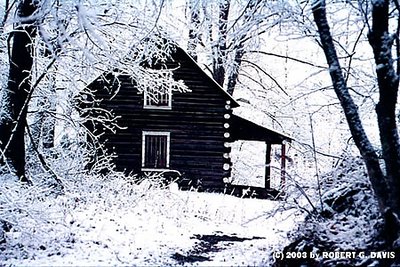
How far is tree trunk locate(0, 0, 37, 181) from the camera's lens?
9461 millimetres

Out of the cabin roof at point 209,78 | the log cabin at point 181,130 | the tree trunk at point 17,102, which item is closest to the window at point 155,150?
the log cabin at point 181,130

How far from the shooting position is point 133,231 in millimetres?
10336

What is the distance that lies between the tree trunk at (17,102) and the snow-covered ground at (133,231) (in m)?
1.14

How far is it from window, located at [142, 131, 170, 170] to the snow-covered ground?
417cm

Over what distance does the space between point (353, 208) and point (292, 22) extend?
2686mm

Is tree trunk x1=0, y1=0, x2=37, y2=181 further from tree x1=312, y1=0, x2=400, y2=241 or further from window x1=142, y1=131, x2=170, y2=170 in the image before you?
window x1=142, y1=131, x2=170, y2=170

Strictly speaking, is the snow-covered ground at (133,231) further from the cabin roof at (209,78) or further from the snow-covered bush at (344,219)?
the cabin roof at (209,78)

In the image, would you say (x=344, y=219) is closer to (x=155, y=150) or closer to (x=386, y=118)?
(x=386, y=118)

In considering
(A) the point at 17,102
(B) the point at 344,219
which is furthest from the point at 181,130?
(B) the point at 344,219

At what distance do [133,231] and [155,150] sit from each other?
9504 mm

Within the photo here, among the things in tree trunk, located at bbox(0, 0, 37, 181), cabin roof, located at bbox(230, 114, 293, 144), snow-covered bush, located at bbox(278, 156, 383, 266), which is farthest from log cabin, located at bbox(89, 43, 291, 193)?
snow-covered bush, located at bbox(278, 156, 383, 266)

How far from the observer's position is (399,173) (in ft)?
16.9

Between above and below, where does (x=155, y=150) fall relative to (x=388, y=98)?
below

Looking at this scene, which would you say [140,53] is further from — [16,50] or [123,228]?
[123,228]
